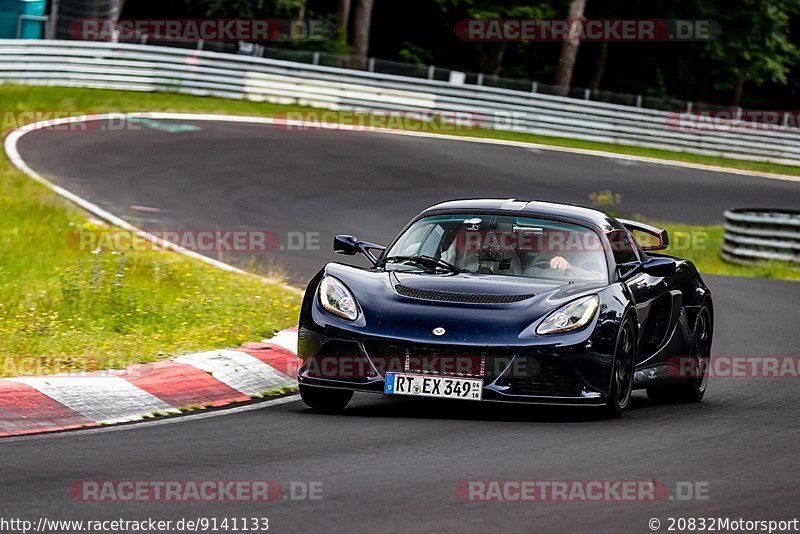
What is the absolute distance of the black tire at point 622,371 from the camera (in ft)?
26.3

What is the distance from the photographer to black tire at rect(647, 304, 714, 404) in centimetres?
951

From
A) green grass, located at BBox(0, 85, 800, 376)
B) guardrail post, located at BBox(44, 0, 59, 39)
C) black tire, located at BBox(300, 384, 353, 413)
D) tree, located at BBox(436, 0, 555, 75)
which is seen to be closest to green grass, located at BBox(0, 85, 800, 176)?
guardrail post, located at BBox(44, 0, 59, 39)

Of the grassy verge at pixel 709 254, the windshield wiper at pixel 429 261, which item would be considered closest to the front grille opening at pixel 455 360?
the windshield wiper at pixel 429 261

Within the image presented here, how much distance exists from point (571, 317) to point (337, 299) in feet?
4.36

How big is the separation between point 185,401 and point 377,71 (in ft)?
80.3

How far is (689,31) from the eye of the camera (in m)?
45.2

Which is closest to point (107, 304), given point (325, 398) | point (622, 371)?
point (325, 398)

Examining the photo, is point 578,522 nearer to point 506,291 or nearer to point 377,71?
point 506,291

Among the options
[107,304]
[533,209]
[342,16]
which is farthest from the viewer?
[342,16]

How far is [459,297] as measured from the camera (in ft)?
26.2

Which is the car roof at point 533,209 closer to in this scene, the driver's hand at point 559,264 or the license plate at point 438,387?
the driver's hand at point 559,264

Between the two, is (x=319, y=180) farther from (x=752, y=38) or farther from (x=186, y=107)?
(x=752, y=38)

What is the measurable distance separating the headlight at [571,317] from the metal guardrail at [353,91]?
2117cm

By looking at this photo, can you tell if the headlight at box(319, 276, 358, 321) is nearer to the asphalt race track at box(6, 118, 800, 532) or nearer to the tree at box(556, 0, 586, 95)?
the asphalt race track at box(6, 118, 800, 532)
